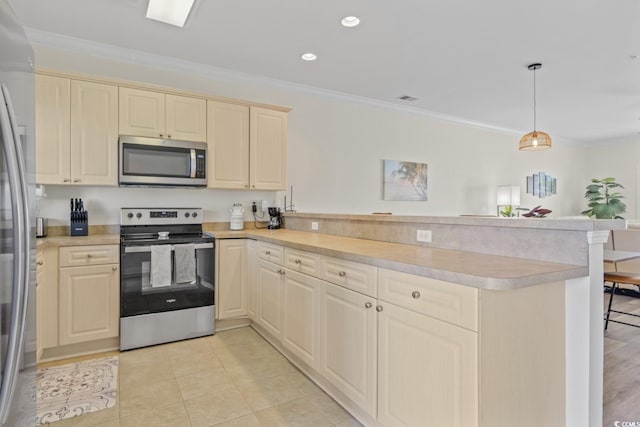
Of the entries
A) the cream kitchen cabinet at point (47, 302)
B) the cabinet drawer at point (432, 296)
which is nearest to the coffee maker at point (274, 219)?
the cream kitchen cabinet at point (47, 302)

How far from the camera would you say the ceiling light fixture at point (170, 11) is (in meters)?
2.66

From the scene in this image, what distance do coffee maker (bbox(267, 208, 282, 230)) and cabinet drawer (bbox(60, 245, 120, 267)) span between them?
153 centimetres

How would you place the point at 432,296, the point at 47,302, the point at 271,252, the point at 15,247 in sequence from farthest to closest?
the point at 271,252 → the point at 47,302 → the point at 432,296 → the point at 15,247

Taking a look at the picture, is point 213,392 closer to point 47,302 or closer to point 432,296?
point 47,302

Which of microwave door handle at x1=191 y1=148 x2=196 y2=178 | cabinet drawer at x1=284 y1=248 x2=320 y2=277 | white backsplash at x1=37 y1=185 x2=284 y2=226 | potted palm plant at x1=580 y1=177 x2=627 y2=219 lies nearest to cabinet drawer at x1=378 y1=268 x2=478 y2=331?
cabinet drawer at x1=284 y1=248 x2=320 y2=277

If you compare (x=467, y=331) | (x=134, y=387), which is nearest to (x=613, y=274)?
(x=467, y=331)

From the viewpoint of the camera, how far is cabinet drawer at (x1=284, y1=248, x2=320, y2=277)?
2217 millimetres

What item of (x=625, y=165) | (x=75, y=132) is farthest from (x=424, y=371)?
(x=625, y=165)

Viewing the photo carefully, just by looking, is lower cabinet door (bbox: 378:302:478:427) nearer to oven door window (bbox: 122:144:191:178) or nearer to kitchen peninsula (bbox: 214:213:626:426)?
kitchen peninsula (bbox: 214:213:626:426)

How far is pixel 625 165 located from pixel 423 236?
8028 mm

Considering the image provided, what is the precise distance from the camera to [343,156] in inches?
191

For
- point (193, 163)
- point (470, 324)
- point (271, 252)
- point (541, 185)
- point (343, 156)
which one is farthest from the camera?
point (541, 185)

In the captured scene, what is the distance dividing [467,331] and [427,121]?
4916mm

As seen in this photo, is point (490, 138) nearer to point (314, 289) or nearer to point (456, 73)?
point (456, 73)
